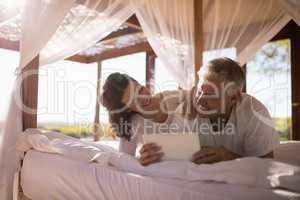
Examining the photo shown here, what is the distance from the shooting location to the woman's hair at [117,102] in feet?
5.41

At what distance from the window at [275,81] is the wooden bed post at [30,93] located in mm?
2659

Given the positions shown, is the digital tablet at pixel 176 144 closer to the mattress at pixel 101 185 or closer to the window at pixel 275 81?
the mattress at pixel 101 185

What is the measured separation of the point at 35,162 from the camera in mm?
1601

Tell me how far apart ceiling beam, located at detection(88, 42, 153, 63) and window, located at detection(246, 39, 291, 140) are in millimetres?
1444

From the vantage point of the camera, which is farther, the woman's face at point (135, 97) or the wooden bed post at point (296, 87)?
the wooden bed post at point (296, 87)

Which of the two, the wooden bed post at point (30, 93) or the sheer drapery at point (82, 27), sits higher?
the sheer drapery at point (82, 27)

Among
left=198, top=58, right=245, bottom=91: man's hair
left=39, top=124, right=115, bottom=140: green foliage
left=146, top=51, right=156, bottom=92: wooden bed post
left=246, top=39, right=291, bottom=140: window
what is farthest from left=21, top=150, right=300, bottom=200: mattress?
left=146, top=51, right=156, bottom=92: wooden bed post

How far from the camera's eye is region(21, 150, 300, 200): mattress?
93 cm

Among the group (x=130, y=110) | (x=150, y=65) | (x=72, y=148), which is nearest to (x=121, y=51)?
(x=150, y=65)

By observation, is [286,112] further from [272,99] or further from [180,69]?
[180,69]

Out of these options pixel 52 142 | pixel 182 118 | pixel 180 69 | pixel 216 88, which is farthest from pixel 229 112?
pixel 180 69

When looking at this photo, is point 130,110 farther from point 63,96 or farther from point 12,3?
point 63,96

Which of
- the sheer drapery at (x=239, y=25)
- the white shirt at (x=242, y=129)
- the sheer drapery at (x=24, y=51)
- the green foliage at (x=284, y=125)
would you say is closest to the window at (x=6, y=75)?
the sheer drapery at (x=24, y=51)

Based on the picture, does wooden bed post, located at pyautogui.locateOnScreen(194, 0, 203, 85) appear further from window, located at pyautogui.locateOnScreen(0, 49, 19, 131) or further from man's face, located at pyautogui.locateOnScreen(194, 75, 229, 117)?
window, located at pyautogui.locateOnScreen(0, 49, 19, 131)
